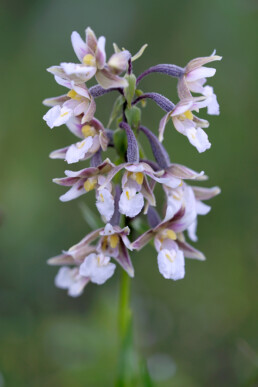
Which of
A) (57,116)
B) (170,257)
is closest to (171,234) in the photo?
(170,257)

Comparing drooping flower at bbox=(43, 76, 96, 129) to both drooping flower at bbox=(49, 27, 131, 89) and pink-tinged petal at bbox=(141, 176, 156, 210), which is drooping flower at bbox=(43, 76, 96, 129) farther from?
pink-tinged petal at bbox=(141, 176, 156, 210)

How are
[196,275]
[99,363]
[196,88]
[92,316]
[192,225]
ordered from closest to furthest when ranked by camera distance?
1. [196,88]
2. [192,225]
3. [99,363]
4. [92,316]
5. [196,275]

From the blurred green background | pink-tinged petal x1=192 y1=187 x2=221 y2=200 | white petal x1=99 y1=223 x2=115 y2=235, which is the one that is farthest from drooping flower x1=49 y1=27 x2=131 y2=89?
the blurred green background

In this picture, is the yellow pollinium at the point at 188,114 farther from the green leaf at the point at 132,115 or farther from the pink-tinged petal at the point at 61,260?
the pink-tinged petal at the point at 61,260

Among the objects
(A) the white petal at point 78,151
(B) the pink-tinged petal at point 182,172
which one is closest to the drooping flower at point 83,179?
(A) the white petal at point 78,151
